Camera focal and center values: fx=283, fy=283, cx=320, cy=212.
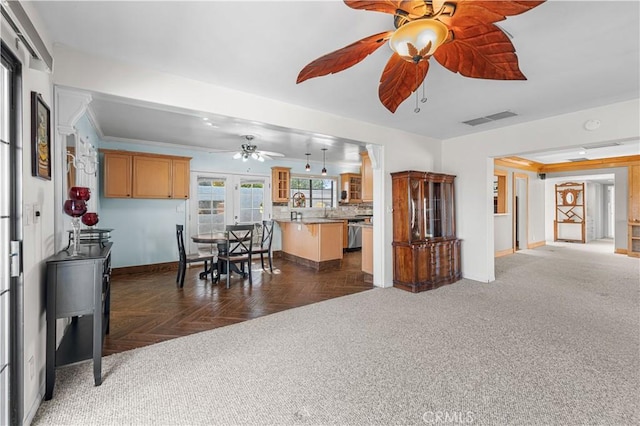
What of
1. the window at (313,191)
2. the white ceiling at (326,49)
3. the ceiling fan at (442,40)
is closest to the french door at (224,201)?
the window at (313,191)

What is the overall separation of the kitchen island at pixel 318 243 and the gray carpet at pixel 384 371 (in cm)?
208

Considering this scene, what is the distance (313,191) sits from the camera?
7.75 meters

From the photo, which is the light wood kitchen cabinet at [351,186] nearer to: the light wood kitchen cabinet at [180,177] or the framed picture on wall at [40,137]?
the light wood kitchen cabinet at [180,177]

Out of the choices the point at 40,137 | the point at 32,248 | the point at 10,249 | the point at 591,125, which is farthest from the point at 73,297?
the point at 591,125

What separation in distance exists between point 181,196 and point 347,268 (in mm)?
3481

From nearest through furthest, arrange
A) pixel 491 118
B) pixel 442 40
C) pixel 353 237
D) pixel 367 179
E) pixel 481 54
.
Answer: pixel 442 40
pixel 481 54
pixel 491 118
pixel 367 179
pixel 353 237

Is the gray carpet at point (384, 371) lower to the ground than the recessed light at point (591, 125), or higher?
lower

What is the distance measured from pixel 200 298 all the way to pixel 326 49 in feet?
10.8

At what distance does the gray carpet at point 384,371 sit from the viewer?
65.8 inches

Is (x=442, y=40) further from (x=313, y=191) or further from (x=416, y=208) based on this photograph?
(x=313, y=191)

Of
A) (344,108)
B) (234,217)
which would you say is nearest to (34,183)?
(344,108)

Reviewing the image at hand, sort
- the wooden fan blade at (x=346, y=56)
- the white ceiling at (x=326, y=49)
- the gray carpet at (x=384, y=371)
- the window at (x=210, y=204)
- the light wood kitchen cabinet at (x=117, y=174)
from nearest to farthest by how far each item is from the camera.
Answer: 1. the wooden fan blade at (x=346, y=56)
2. the gray carpet at (x=384, y=371)
3. the white ceiling at (x=326, y=49)
4. the light wood kitchen cabinet at (x=117, y=174)
5. the window at (x=210, y=204)

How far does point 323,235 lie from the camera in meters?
5.44

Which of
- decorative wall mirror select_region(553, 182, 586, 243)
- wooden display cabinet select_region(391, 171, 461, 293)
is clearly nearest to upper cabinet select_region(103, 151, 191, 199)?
wooden display cabinet select_region(391, 171, 461, 293)
